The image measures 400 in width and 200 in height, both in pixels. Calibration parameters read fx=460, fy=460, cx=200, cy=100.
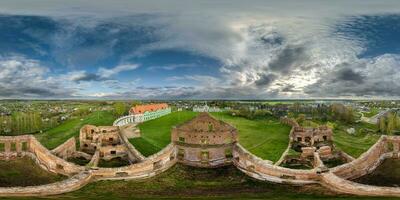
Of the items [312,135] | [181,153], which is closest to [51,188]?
[181,153]

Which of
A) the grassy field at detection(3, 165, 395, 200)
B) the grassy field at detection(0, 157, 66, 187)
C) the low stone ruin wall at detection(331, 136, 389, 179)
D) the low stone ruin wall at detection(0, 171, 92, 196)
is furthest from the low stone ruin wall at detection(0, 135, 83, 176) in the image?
the low stone ruin wall at detection(331, 136, 389, 179)

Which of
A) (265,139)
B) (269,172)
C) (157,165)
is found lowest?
(269,172)

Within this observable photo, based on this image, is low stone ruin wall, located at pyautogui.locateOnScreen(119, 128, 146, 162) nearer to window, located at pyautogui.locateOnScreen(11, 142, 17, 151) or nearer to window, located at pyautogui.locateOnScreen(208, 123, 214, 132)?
window, located at pyautogui.locateOnScreen(208, 123, 214, 132)

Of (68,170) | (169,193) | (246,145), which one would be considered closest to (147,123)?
(246,145)

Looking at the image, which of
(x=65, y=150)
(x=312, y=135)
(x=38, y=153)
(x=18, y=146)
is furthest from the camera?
(x=312, y=135)

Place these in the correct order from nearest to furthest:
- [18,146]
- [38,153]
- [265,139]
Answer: [38,153], [18,146], [265,139]

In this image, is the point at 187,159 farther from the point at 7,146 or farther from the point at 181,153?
the point at 7,146

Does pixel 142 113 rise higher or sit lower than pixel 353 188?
higher

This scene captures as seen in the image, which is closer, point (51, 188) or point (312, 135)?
point (51, 188)

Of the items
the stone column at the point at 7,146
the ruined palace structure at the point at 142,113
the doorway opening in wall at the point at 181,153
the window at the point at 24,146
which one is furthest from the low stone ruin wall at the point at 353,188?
the ruined palace structure at the point at 142,113
